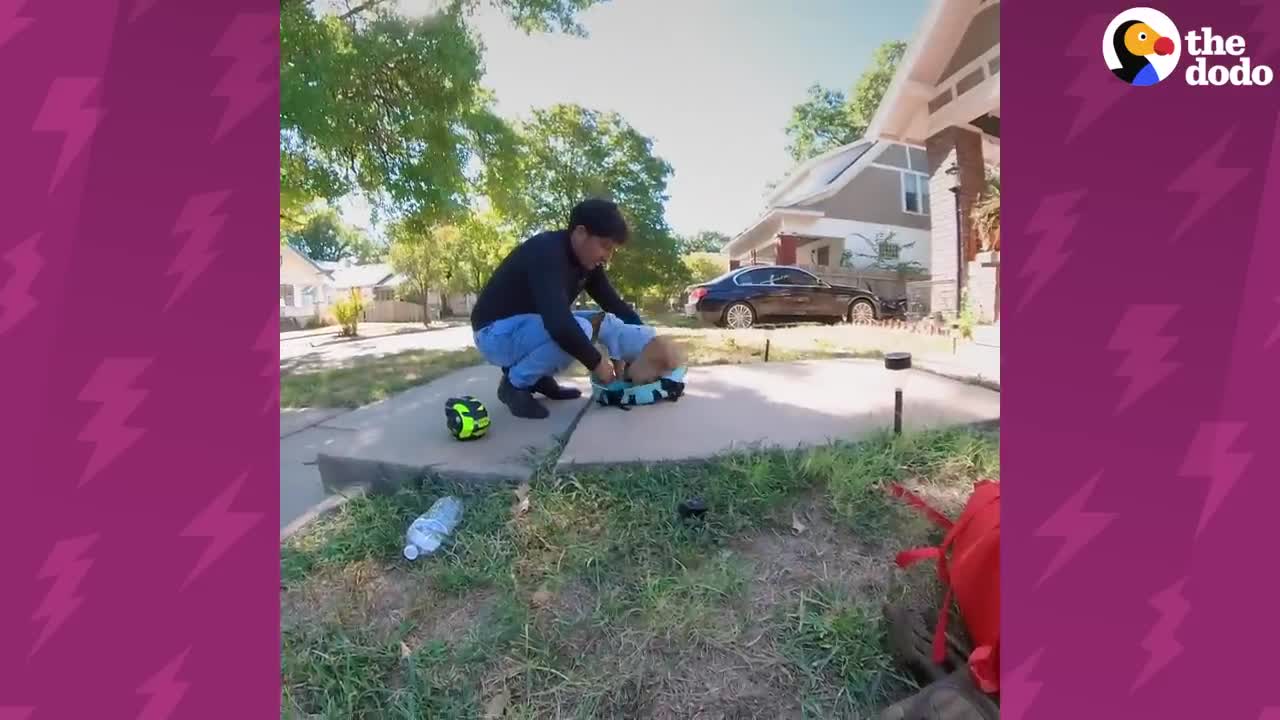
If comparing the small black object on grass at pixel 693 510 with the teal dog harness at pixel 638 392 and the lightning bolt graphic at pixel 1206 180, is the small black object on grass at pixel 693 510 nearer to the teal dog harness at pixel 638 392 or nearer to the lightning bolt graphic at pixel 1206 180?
the teal dog harness at pixel 638 392

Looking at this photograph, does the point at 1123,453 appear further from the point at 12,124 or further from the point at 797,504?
the point at 12,124

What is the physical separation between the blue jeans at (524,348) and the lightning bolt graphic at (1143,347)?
1251mm

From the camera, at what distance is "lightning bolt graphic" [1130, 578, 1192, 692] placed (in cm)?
51

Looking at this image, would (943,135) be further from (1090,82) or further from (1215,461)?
(1215,461)

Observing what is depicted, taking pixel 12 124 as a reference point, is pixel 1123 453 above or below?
below

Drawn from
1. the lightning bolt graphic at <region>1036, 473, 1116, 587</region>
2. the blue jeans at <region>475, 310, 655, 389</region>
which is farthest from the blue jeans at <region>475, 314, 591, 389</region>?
the lightning bolt graphic at <region>1036, 473, 1116, 587</region>

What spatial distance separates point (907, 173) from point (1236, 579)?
2.91 metres

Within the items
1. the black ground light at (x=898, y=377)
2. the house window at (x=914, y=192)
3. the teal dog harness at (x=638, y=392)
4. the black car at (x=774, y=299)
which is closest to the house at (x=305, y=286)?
the teal dog harness at (x=638, y=392)

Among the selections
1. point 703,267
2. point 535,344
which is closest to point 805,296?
point 703,267

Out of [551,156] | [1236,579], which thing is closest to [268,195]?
[1236,579]

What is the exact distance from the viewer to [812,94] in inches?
73.7

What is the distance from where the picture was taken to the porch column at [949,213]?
6.86ft

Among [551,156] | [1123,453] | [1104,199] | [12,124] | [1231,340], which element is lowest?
[1123,453]

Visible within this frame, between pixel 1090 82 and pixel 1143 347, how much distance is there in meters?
0.28
